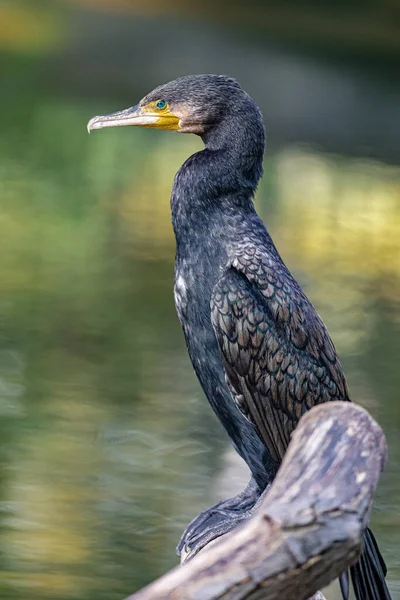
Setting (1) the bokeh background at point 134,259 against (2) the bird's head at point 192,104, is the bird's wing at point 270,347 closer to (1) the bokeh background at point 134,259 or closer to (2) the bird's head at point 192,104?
(2) the bird's head at point 192,104

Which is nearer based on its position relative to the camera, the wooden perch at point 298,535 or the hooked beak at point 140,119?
the wooden perch at point 298,535

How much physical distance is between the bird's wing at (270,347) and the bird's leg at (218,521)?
0.54 ft

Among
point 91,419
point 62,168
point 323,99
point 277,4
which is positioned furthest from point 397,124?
point 91,419

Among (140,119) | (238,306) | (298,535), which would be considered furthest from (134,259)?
(298,535)

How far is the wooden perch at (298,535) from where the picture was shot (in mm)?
1374

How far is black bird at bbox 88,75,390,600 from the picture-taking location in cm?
212

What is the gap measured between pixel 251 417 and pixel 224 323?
0.59 feet

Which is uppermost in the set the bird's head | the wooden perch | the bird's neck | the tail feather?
the bird's head

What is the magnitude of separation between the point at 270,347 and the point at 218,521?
13.9 inches

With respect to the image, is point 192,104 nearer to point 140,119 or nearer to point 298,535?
point 140,119

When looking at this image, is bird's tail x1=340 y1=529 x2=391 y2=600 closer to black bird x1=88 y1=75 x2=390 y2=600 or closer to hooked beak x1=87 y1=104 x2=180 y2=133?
black bird x1=88 y1=75 x2=390 y2=600

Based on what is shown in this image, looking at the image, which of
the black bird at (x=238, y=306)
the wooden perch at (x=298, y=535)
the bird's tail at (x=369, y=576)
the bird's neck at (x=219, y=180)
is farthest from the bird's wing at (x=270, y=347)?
the wooden perch at (x=298, y=535)

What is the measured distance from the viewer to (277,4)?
1260cm

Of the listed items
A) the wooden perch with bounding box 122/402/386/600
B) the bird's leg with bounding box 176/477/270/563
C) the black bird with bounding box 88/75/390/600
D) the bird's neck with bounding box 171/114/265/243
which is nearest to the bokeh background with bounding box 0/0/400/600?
the bird's leg with bounding box 176/477/270/563
